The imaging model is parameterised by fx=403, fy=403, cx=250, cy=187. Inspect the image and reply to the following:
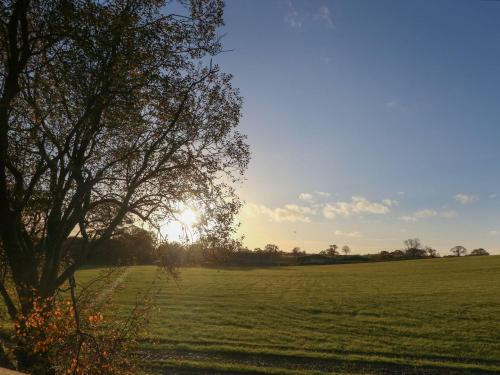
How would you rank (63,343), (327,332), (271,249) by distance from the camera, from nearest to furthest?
1. (63,343)
2. (327,332)
3. (271,249)

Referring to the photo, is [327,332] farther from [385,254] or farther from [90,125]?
[385,254]

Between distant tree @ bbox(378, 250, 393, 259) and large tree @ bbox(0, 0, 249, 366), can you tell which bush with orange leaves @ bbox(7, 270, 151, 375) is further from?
distant tree @ bbox(378, 250, 393, 259)

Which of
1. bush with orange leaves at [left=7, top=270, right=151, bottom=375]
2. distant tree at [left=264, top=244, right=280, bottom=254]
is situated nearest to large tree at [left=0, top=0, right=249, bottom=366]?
bush with orange leaves at [left=7, top=270, right=151, bottom=375]

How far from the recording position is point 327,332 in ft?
103

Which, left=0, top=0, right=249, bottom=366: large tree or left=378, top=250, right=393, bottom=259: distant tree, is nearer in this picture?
left=0, top=0, right=249, bottom=366: large tree

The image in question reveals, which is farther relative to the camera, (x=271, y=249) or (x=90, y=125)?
(x=271, y=249)

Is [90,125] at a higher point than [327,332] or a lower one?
higher

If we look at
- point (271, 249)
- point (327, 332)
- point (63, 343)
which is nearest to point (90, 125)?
point (63, 343)

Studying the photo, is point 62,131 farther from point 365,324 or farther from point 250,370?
point 365,324

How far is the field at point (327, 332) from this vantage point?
22984 millimetres

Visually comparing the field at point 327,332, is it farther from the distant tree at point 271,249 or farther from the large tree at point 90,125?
the distant tree at point 271,249

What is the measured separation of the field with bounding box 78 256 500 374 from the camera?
22984 mm

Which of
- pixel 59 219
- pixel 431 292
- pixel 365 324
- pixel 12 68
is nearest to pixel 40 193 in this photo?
pixel 59 219

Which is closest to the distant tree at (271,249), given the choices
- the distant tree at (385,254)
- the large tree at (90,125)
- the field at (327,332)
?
the distant tree at (385,254)
